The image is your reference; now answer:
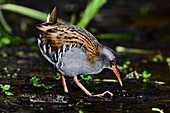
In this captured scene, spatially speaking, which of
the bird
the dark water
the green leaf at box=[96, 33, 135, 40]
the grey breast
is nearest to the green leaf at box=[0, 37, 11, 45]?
the dark water

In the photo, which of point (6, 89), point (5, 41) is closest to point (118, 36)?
point (5, 41)

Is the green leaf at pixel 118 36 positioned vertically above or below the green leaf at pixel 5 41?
above

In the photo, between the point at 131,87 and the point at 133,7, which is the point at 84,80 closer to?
the point at 131,87

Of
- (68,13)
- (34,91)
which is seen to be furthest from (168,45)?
(34,91)

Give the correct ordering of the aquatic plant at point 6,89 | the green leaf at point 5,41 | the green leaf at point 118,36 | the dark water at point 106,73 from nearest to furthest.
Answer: the dark water at point 106,73 < the aquatic plant at point 6,89 < the green leaf at point 5,41 < the green leaf at point 118,36

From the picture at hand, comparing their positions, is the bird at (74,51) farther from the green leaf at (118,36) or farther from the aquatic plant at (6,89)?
the green leaf at (118,36)

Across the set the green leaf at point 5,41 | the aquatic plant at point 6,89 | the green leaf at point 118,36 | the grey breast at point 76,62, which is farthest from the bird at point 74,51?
the green leaf at point 118,36

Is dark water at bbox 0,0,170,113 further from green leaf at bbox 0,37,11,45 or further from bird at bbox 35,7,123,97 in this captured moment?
bird at bbox 35,7,123,97
